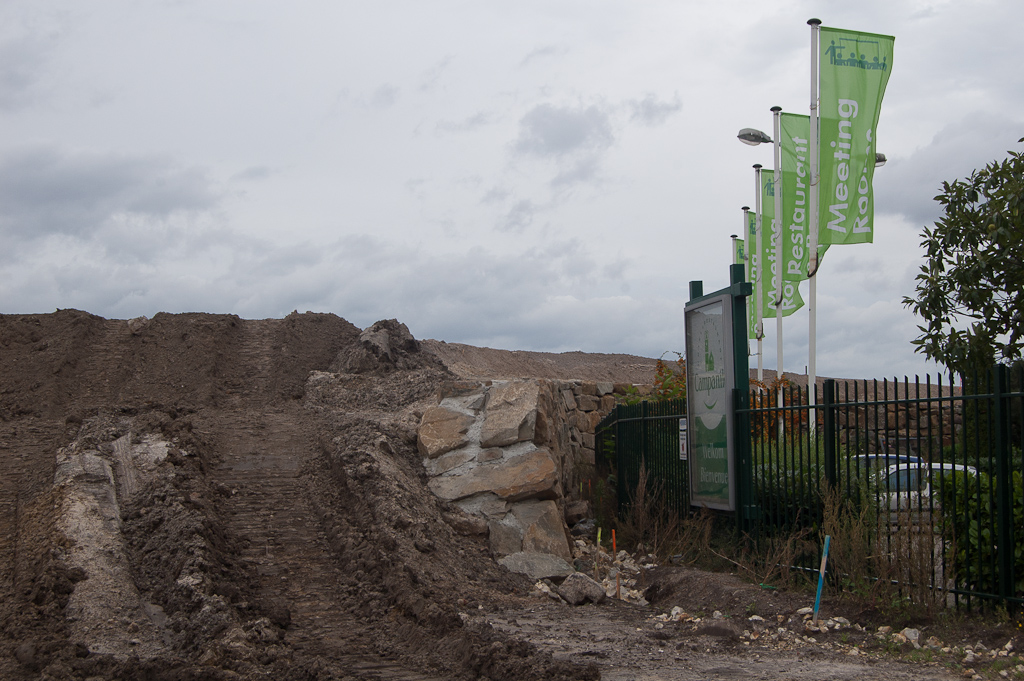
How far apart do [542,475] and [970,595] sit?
16.7ft

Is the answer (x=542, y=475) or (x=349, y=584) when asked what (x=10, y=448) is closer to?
(x=349, y=584)

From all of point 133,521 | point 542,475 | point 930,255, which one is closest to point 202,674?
point 133,521

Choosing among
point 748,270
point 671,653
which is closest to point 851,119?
point 748,270

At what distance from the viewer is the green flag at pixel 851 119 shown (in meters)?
14.2

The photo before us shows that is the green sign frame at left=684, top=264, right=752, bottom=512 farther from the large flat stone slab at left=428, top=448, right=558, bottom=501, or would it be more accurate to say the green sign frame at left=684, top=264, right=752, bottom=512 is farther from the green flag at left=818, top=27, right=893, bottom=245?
the green flag at left=818, top=27, right=893, bottom=245

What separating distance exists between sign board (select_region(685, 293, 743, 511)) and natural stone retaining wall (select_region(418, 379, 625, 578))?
1824mm

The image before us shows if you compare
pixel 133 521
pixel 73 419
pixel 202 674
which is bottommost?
pixel 202 674

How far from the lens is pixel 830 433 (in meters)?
8.02

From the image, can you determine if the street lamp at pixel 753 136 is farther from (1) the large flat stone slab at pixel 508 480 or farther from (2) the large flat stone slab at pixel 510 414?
(1) the large flat stone slab at pixel 508 480

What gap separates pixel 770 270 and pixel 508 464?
10.9 m

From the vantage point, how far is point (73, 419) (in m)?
11.9

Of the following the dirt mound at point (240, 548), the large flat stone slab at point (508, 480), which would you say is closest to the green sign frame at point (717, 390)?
the large flat stone slab at point (508, 480)

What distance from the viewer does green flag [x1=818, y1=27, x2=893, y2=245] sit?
14242 millimetres

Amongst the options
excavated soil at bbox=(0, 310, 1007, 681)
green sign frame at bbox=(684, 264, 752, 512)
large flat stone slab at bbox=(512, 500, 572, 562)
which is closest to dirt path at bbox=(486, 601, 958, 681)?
excavated soil at bbox=(0, 310, 1007, 681)
